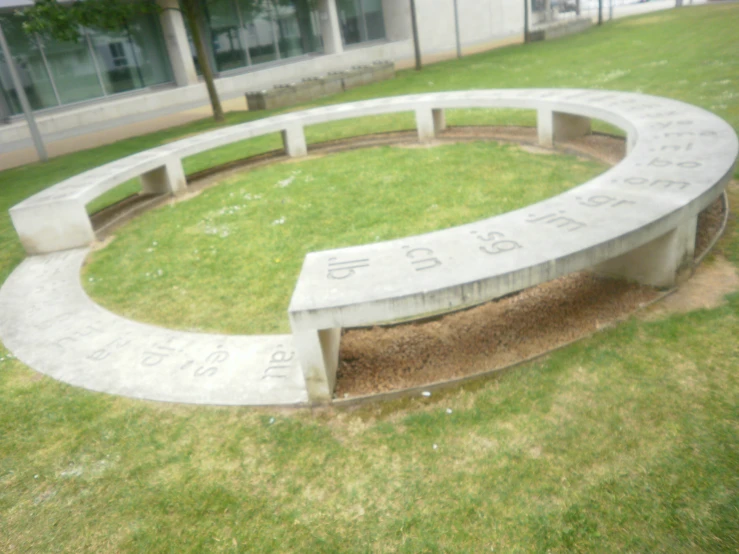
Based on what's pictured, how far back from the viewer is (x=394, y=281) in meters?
3.63

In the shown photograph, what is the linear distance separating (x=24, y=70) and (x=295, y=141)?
1236 cm

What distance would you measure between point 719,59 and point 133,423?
1420 cm

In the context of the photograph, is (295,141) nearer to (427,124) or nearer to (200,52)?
(427,124)

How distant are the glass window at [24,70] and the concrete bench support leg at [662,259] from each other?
19002mm

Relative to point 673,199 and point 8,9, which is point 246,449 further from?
point 8,9

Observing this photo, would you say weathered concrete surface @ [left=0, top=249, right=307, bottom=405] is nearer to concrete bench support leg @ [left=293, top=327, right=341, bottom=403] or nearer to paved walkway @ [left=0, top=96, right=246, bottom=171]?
concrete bench support leg @ [left=293, top=327, right=341, bottom=403]

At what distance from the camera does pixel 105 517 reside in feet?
9.93

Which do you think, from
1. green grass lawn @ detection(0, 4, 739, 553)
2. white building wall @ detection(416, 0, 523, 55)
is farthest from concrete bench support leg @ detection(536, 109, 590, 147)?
white building wall @ detection(416, 0, 523, 55)

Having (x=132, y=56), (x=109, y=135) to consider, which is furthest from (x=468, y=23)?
(x=109, y=135)

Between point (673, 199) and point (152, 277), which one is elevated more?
point (673, 199)

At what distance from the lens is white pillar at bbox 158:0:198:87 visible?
1942 centimetres

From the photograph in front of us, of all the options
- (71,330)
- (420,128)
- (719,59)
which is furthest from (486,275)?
(719,59)

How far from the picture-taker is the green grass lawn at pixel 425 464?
104 inches

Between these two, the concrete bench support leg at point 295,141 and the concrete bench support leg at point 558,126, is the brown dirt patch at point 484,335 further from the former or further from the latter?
the concrete bench support leg at point 295,141
